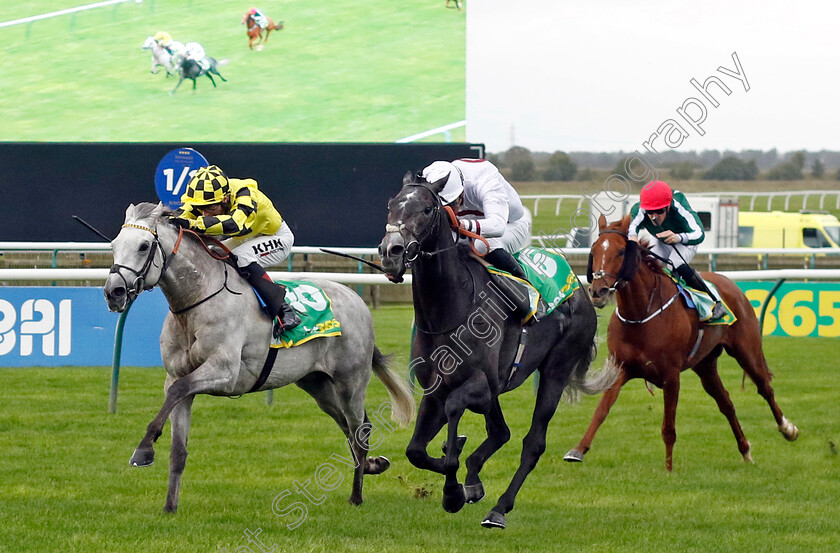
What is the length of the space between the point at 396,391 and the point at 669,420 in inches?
67.6

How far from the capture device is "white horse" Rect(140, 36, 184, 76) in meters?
18.9

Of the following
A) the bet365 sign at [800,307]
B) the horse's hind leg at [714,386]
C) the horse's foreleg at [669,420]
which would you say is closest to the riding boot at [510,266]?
the horse's foreleg at [669,420]

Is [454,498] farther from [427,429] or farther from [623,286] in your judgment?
[623,286]

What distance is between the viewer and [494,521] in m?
4.96

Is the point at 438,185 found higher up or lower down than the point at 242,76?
lower down

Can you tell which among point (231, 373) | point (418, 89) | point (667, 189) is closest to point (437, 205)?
point (231, 373)

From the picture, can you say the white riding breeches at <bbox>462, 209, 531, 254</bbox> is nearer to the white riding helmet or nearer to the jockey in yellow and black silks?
the white riding helmet

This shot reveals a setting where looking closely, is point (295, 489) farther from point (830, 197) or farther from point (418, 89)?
point (830, 197)

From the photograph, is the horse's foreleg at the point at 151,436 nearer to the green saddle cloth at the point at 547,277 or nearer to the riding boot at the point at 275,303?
the riding boot at the point at 275,303

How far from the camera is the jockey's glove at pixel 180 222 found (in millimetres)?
5125

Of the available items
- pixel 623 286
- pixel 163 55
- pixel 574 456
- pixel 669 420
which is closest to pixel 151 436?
pixel 574 456

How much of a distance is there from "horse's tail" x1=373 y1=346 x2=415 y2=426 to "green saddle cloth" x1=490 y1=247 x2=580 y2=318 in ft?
3.02

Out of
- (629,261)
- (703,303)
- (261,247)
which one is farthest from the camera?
(703,303)

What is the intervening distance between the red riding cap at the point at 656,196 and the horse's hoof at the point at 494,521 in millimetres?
2605
